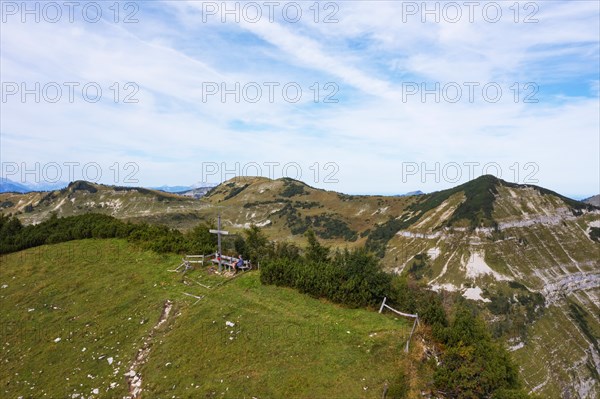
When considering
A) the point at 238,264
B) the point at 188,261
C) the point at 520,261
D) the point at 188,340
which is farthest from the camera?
the point at 520,261

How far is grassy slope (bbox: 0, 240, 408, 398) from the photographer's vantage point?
1596 cm

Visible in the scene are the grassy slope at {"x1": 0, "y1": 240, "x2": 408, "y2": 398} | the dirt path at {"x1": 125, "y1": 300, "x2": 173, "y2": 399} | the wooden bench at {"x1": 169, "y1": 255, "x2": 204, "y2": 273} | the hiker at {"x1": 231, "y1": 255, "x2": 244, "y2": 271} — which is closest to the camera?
the grassy slope at {"x1": 0, "y1": 240, "x2": 408, "y2": 398}

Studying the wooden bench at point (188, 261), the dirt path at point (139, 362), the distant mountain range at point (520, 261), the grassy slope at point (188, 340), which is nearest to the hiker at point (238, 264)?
the grassy slope at point (188, 340)

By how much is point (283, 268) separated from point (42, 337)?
1583 centimetres

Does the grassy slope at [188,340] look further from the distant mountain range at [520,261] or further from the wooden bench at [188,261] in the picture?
the distant mountain range at [520,261]

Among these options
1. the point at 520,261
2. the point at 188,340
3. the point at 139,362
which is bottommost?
the point at 520,261

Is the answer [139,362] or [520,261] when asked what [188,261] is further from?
[520,261]

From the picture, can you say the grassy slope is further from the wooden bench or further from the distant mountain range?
the distant mountain range

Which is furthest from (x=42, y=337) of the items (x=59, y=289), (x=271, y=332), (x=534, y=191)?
(x=534, y=191)

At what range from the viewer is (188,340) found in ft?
63.7

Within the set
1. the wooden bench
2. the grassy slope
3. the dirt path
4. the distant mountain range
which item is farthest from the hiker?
the distant mountain range

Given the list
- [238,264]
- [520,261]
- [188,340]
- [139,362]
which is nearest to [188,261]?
[238,264]

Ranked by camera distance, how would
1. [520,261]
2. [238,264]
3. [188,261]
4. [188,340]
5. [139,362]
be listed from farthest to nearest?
[520,261]
[188,261]
[238,264]
[188,340]
[139,362]

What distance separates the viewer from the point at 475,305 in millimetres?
105938
